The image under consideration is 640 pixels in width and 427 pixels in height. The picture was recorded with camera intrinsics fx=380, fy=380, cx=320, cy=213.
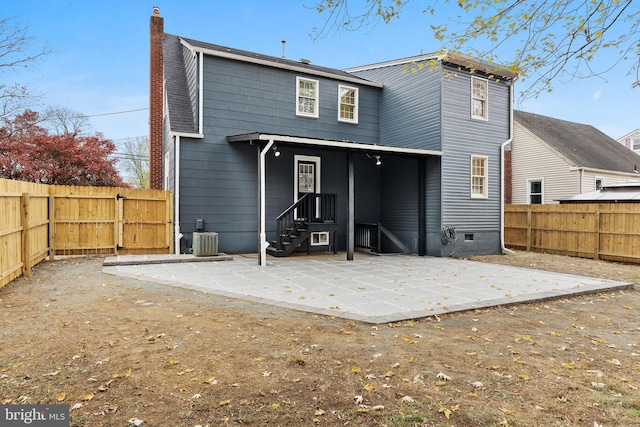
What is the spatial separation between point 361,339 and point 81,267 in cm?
737

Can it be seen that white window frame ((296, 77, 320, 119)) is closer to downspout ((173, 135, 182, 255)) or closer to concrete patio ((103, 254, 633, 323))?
downspout ((173, 135, 182, 255))

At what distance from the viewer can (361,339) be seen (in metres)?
4.08

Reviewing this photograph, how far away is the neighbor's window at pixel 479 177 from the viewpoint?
506 inches

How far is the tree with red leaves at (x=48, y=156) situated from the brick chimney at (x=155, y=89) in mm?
4136

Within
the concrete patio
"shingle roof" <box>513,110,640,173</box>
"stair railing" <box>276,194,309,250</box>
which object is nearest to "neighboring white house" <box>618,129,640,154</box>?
"shingle roof" <box>513,110,640,173</box>

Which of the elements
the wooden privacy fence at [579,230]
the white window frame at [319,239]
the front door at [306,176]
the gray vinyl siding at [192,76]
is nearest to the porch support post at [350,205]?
the white window frame at [319,239]

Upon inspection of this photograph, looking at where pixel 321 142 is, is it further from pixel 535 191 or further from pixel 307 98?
pixel 535 191

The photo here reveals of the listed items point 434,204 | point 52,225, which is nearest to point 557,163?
point 434,204

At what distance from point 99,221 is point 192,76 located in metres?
5.06

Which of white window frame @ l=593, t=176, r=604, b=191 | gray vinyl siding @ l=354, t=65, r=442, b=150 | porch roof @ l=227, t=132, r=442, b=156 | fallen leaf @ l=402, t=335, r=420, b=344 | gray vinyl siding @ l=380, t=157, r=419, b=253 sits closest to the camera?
fallen leaf @ l=402, t=335, r=420, b=344

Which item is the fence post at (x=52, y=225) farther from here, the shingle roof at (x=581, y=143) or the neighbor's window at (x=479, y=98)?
the shingle roof at (x=581, y=143)

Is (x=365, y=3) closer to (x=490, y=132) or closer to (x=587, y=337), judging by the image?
(x=587, y=337)

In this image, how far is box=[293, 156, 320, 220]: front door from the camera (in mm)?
12320

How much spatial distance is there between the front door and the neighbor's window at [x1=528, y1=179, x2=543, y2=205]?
12924mm
